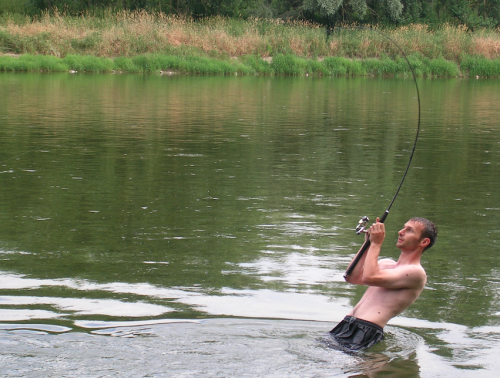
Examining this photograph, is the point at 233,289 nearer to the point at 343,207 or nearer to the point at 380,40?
the point at 343,207

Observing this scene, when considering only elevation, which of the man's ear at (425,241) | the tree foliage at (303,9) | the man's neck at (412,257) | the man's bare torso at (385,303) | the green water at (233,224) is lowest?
the green water at (233,224)

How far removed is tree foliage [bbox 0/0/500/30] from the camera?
1860 inches

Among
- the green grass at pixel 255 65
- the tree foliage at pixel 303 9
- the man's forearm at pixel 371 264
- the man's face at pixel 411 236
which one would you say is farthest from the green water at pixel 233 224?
the tree foliage at pixel 303 9

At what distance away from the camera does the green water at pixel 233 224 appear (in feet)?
16.6

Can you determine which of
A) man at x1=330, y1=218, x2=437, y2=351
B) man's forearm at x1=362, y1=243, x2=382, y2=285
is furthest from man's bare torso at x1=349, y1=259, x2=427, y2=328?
man's forearm at x1=362, y1=243, x2=382, y2=285

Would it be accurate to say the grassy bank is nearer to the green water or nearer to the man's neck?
the green water

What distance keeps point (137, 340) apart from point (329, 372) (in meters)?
1.12

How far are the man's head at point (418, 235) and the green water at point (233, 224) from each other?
647mm

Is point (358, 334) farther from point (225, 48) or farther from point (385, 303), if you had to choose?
point (225, 48)

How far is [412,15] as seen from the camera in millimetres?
51281

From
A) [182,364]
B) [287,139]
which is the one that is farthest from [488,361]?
[287,139]

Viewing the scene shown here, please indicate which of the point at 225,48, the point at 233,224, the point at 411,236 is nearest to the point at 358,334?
the point at 411,236

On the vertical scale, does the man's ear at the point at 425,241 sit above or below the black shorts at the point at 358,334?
above

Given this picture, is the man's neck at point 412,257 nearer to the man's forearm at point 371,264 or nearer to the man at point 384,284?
the man at point 384,284
